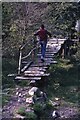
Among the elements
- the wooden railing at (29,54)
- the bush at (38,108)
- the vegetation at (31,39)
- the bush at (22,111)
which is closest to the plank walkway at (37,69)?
the wooden railing at (29,54)

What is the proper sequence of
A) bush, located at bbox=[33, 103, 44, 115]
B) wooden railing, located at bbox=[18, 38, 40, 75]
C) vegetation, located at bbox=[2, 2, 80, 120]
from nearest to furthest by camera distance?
bush, located at bbox=[33, 103, 44, 115]
wooden railing, located at bbox=[18, 38, 40, 75]
vegetation, located at bbox=[2, 2, 80, 120]

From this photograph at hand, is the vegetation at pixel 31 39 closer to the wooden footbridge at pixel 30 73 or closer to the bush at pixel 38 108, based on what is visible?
the wooden footbridge at pixel 30 73

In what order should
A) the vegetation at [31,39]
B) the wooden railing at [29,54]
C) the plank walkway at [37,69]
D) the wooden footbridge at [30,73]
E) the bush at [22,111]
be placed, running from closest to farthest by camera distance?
the bush at [22,111] → the wooden footbridge at [30,73] → the plank walkway at [37,69] → the wooden railing at [29,54] → the vegetation at [31,39]

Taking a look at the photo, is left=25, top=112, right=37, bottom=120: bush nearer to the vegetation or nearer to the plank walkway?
the plank walkway

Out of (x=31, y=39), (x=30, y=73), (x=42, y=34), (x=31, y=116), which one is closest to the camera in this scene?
(x=31, y=116)

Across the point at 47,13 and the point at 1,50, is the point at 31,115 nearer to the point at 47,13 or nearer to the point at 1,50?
the point at 1,50

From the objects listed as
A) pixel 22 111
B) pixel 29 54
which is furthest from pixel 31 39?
pixel 22 111

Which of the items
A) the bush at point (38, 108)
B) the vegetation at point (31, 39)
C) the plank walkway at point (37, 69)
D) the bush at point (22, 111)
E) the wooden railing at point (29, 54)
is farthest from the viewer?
the vegetation at point (31, 39)

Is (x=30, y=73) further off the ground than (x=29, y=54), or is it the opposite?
(x=29, y=54)

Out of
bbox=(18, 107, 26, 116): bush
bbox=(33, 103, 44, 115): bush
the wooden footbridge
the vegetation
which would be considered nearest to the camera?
bbox=(18, 107, 26, 116): bush

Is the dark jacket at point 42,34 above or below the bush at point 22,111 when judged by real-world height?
above

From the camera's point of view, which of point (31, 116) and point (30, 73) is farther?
point (30, 73)

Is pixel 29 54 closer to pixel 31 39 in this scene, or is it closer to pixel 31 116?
pixel 31 39

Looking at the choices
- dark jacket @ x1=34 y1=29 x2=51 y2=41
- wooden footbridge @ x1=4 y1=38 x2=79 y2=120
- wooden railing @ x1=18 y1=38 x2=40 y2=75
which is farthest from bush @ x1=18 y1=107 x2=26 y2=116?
dark jacket @ x1=34 y1=29 x2=51 y2=41
